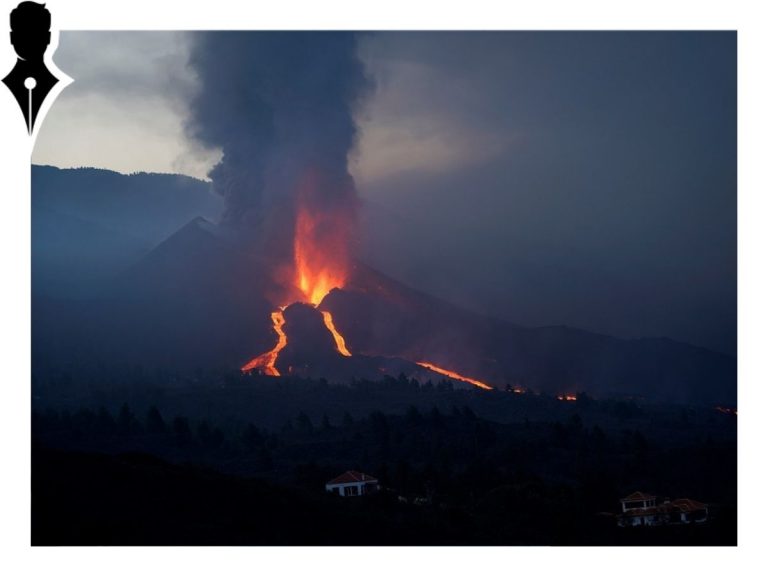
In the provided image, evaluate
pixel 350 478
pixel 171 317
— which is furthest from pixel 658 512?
pixel 171 317

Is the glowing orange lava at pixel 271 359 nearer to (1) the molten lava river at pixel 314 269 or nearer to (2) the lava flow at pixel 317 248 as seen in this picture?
(1) the molten lava river at pixel 314 269

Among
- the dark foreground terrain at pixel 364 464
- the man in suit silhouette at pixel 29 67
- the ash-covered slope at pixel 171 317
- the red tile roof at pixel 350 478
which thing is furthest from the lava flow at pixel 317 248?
the man in suit silhouette at pixel 29 67

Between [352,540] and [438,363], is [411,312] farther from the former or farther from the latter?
[352,540]

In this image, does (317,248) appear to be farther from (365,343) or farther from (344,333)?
(365,343)

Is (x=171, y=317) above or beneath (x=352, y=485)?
above

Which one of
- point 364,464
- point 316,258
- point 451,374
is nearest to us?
point 364,464

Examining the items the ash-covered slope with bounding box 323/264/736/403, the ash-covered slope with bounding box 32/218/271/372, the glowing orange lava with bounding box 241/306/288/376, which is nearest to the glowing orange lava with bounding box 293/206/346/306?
the ash-covered slope with bounding box 323/264/736/403

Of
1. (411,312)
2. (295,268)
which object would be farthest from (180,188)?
(411,312)
